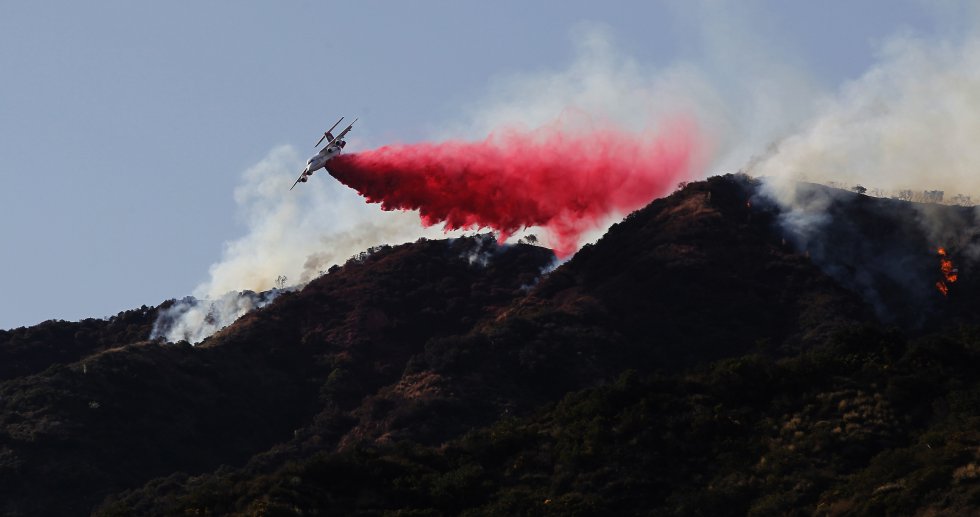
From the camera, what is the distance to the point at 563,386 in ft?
415

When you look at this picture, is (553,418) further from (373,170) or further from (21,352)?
(21,352)

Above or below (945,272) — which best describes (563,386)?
below

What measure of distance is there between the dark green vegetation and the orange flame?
2.27 ft

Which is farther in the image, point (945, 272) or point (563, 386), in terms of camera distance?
point (945, 272)

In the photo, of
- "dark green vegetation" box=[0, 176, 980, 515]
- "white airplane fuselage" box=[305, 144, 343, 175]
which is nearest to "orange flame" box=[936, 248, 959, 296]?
"dark green vegetation" box=[0, 176, 980, 515]

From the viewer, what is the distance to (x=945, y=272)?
463 feet

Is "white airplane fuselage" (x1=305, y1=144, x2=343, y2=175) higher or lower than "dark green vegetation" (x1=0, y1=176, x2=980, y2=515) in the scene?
higher

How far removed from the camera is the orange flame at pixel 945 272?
138m

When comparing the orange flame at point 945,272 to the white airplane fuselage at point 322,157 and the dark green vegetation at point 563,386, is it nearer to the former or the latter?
the dark green vegetation at point 563,386

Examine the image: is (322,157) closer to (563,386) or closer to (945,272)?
(563,386)

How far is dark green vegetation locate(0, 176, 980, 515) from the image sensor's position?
7788 cm

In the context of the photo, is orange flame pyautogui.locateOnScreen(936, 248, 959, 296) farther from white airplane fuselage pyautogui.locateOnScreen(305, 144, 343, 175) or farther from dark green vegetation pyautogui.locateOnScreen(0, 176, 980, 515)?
white airplane fuselage pyautogui.locateOnScreen(305, 144, 343, 175)

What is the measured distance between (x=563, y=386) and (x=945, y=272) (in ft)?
128

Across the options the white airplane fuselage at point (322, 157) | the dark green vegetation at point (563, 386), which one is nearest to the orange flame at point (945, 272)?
the dark green vegetation at point (563, 386)
